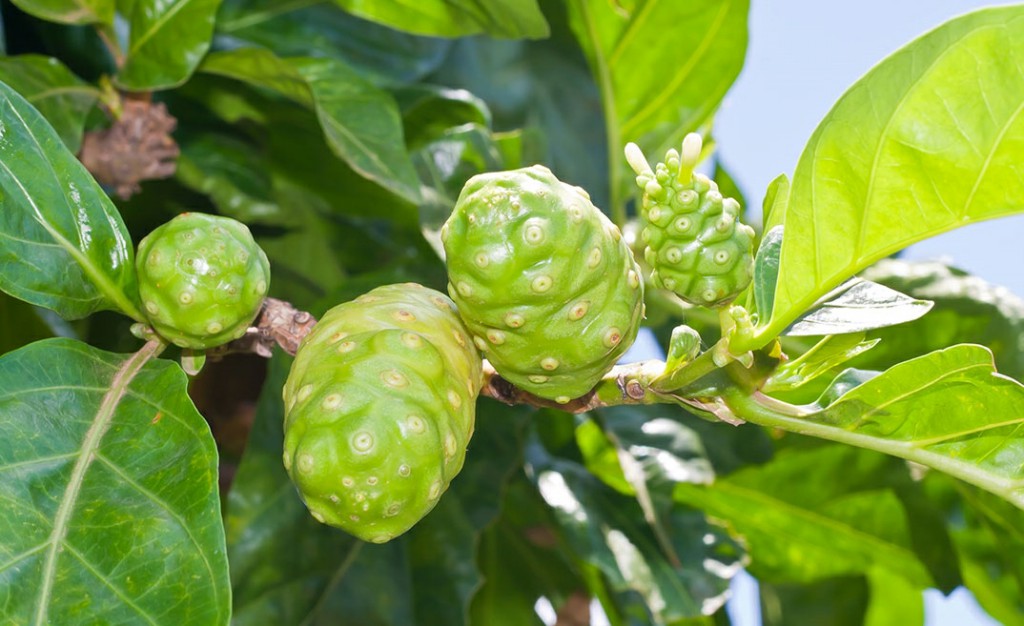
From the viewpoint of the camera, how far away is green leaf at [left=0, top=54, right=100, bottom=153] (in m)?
0.88

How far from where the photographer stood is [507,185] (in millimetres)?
550

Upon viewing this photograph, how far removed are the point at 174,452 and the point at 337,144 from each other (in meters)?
0.40

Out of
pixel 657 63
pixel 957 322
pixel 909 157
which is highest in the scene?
pixel 909 157

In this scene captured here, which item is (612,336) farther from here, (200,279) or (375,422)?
(200,279)

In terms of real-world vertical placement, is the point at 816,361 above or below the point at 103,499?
above

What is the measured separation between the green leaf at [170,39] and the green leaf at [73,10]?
33mm

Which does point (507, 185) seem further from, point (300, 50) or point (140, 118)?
point (300, 50)

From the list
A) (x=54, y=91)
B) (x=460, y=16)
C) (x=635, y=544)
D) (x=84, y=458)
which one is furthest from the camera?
(x=635, y=544)

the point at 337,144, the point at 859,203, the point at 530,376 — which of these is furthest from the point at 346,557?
the point at 859,203

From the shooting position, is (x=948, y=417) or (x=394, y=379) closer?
(x=394, y=379)

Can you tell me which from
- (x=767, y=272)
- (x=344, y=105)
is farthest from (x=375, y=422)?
(x=344, y=105)

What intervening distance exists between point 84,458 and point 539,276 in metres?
0.29

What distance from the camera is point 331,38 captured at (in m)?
1.24

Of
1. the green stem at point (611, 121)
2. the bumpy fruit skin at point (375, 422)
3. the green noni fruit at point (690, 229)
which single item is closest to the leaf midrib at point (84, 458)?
the bumpy fruit skin at point (375, 422)
